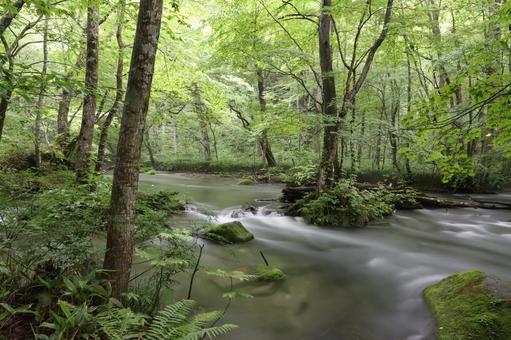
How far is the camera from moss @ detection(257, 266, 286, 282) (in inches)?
223

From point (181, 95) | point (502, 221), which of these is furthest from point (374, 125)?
point (181, 95)

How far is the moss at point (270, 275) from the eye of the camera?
5.66 m

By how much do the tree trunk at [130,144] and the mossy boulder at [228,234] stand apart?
3.81 metres

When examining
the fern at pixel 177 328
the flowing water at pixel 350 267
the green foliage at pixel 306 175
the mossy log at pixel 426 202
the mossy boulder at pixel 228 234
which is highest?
the green foliage at pixel 306 175

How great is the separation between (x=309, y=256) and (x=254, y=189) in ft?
31.2

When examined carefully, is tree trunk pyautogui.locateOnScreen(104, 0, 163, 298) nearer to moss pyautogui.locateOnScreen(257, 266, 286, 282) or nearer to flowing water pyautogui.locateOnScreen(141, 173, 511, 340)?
flowing water pyautogui.locateOnScreen(141, 173, 511, 340)

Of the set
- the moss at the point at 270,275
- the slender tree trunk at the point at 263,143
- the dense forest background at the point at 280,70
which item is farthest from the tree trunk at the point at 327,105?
the slender tree trunk at the point at 263,143

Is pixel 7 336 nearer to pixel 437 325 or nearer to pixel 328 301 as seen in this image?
pixel 328 301

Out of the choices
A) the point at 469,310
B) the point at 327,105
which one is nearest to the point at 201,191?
the point at 327,105

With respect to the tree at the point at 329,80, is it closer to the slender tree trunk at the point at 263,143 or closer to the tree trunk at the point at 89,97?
the tree trunk at the point at 89,97

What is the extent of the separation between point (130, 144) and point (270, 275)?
11.6 ft

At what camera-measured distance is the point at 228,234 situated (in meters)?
7.75

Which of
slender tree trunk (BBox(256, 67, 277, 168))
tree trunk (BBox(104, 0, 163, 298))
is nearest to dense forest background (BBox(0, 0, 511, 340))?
tree trunk (BBox(104, 0, 163, 298))

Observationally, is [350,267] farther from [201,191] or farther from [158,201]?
[201,191]
